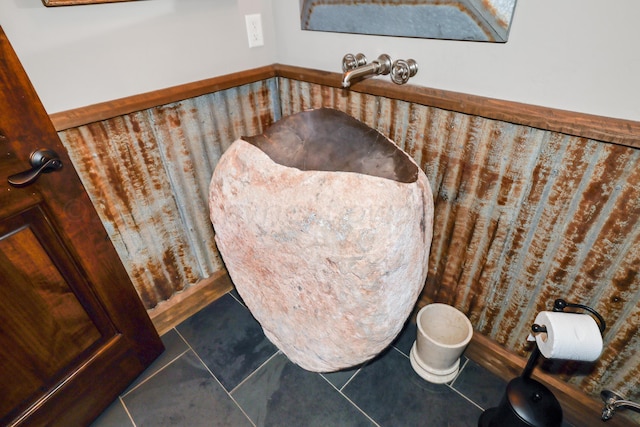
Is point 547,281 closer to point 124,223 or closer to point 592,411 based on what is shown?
point 592,411

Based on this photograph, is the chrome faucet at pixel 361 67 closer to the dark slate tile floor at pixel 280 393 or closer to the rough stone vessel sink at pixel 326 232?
the rough stone vessel sink at pixel 326 232

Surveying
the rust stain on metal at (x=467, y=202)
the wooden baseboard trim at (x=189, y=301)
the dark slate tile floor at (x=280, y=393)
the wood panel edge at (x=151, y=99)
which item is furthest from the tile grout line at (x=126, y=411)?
the wood panel edge at (x=151, y=99)

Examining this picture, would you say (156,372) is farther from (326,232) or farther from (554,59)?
(554,59)

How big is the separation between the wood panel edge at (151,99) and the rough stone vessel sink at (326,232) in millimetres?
396

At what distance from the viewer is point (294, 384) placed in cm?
158

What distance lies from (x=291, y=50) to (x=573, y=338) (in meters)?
1.62

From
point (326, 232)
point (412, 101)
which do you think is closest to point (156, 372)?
point (326, 232)

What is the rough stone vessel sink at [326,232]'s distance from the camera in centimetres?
100

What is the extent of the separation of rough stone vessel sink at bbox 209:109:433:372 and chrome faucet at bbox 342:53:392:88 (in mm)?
168

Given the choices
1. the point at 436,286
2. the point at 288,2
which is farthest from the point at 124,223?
the point at 436,286

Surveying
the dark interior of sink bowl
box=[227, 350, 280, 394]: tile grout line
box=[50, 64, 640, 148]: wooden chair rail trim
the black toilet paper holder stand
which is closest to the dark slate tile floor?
box=[227, 350, 280, 394]: tile grout line

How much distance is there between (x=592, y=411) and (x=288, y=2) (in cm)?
214

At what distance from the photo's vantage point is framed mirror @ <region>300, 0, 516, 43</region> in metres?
1.05

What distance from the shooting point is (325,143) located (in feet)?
4.59
